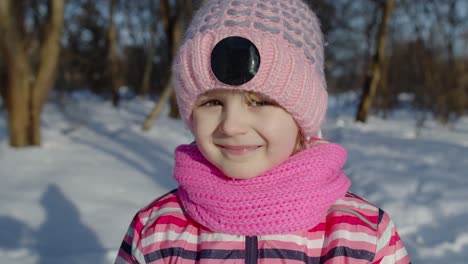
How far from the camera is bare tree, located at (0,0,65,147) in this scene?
5832 mm

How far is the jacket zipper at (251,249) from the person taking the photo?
1.25m

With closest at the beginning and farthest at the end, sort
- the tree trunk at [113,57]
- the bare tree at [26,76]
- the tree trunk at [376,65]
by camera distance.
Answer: the bare tree at [26,76]
the tree trunk at [376,65]
the tree trunk at [113,57]

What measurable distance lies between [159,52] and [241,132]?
2089cm

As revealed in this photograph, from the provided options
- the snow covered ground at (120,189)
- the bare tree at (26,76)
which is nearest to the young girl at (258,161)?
the snow covered ground at (120,189)

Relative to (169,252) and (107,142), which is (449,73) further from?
(169,252)

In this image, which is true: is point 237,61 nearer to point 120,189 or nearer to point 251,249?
point 251,249

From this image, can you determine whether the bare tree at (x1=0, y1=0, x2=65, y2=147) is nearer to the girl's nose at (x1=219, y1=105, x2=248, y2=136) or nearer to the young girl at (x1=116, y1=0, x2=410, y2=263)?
the young girl at (x1=116, y1=0, x2=410, y2=263)

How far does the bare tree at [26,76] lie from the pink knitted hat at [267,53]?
5.16 m

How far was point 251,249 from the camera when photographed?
126 cm

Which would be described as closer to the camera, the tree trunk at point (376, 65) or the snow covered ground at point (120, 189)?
the snow covered ground at point (120, 189)

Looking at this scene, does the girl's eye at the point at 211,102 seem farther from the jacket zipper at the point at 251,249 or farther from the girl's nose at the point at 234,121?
the jacket zipper at the point at 251,249

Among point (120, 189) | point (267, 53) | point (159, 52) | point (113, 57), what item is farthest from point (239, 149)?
point (159, 52)

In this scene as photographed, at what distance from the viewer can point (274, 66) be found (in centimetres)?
121

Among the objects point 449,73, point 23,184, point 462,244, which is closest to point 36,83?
point 23,184
